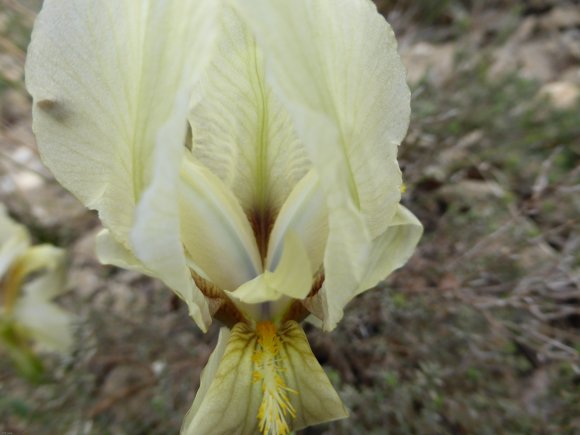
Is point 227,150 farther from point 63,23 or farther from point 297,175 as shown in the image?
point 63,23

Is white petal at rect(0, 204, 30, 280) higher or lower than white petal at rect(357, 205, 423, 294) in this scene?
lower

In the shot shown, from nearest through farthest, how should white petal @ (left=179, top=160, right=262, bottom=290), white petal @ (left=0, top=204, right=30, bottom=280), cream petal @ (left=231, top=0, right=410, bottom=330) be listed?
cream petal @ (left=231, top=0, right=410, bottom=330) < white petal @ (left=179, top=160, right=262, bottom=290) < white petal @ (left=0, top=204, right=30, bottom=280)

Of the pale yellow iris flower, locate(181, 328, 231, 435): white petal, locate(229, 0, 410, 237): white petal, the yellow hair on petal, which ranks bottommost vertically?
the pale yellow iris flower

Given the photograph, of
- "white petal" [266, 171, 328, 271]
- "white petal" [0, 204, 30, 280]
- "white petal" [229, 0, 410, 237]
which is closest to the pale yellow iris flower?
"white petal" [0, 204, 30, 280]

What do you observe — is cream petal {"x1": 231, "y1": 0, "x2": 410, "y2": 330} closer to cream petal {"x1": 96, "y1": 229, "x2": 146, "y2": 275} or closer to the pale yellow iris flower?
cream petal {"x1": 96, "y1": 229, "x2": 146, "y2": 275}

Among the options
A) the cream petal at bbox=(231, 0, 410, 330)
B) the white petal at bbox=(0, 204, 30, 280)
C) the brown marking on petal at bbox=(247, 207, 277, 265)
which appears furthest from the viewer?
the white petal at bbox=(0, 204, 30, 280)

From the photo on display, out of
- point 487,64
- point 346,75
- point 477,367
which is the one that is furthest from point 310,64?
point 487,64

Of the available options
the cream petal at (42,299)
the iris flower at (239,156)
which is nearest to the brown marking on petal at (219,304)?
the iris flower at (239,156)
